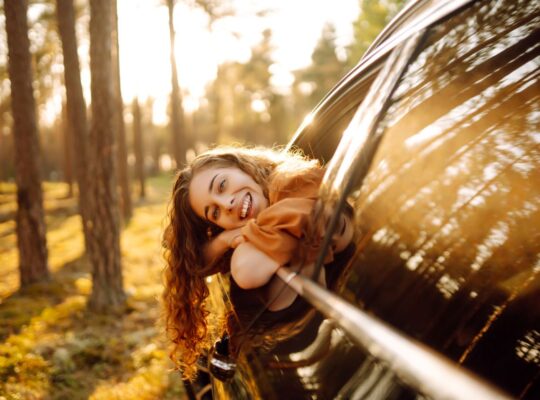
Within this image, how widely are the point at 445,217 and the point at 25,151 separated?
6.79 m

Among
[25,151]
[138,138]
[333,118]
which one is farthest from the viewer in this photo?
[138,138]

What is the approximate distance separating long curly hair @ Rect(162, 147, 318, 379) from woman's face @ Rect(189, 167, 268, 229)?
6 cm

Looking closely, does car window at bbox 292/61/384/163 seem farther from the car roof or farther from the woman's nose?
the woman's nose

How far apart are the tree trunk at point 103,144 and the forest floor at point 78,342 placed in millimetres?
775

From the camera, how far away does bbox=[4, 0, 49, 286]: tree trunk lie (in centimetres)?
641

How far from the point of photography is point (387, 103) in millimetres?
1244

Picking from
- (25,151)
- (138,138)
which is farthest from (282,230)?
(138,138)

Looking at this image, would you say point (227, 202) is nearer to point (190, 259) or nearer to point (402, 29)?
point (190, 259)

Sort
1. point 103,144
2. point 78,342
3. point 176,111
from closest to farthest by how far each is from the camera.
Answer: point 78,342 < point 103,144 < point 176,111

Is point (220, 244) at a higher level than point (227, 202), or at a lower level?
lower

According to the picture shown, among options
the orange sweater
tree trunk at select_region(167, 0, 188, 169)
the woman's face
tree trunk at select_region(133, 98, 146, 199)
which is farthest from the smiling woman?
tree trunk at select_region(133, 98, 146, 199)

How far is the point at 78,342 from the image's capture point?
5.13 m

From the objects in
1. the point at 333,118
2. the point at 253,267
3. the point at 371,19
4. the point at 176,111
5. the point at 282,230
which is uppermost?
the point at 371,19

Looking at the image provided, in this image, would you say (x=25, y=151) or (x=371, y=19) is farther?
(x=371, y=19)
